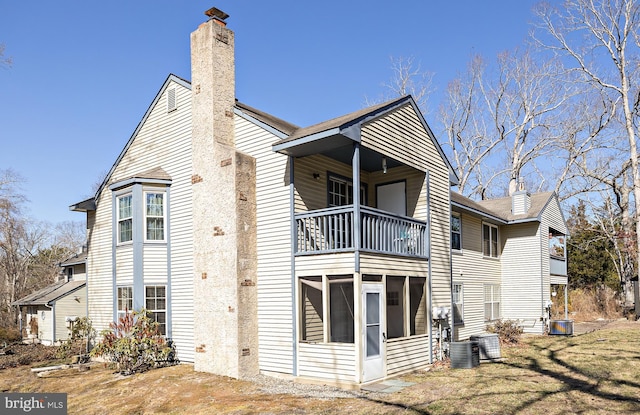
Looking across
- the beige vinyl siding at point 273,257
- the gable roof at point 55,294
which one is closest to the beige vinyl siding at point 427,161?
the beige vinyl siding at point 273,257

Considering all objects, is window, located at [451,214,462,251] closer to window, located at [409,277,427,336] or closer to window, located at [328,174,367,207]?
window, located at [409,277,427,336]

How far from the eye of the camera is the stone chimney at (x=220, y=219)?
1209 cm

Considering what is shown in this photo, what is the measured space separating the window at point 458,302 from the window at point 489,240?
10.1ft

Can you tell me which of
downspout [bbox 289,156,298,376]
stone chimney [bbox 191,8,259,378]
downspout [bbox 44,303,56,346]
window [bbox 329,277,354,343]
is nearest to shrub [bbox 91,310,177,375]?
stone chimney [bbox 191,8,259,378]

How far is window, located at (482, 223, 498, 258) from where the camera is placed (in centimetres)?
2095

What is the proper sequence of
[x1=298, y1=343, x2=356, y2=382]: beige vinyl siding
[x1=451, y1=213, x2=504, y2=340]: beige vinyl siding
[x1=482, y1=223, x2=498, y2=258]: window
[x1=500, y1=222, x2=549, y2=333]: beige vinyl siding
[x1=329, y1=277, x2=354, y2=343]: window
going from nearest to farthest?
[x1=298, y1=343, x2=356, y2=382]: beige vinyl siding, [x1=329, y1=277, x2=354, y2=343]: window, [x1=451, y1=213, x2=504, y2=340]: beige vinyl siding, [x1=482, y1=223, x2=498, y2=258]: window, [x1=500, y1=222, x2=549, y2=333]: beige vinyl siding

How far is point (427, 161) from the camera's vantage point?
1480cm

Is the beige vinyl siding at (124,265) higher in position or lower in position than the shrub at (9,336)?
higher

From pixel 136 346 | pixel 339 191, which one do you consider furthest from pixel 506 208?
pixel 136 346

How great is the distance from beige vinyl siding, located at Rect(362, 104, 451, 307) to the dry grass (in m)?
2.77

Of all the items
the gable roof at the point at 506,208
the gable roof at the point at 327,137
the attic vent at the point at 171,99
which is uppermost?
the attic vent at the point at 171,99

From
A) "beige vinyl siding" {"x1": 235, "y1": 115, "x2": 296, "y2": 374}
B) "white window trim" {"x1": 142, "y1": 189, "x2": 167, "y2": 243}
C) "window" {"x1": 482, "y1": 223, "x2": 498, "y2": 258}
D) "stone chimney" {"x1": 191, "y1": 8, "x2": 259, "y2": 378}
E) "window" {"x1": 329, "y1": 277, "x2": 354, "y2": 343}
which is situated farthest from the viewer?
"window" {"x1": 482, "y1": 223, "x2": 498, "y2": 258}

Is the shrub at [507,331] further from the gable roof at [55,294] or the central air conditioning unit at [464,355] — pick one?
the gable roof at [55,294]

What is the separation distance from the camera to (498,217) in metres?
20.7
